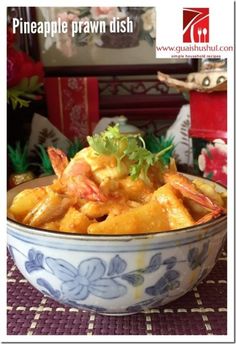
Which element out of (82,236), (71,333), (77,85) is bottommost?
(71,333)

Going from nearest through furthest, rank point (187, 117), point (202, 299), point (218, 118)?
point (202, 299), point (218, 118), point (187, 117)

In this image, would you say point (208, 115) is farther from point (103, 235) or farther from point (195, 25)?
point (103, 235)

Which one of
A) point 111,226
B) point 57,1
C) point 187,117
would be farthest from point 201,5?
point 187,117

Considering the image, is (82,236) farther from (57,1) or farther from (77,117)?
(77,117)

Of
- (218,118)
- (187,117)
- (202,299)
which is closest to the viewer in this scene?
(202,299)

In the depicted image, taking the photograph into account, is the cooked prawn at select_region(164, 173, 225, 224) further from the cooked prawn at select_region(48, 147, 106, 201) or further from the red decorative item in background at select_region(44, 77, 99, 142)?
the red decorative item in background at select_region(44, 77, 99, 142)

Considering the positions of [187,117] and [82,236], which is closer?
[82,236]

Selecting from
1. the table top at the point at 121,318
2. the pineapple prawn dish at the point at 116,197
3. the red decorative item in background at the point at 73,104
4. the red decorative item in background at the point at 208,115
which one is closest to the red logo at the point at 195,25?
the pineapple prawn dish at the point at 116,197
